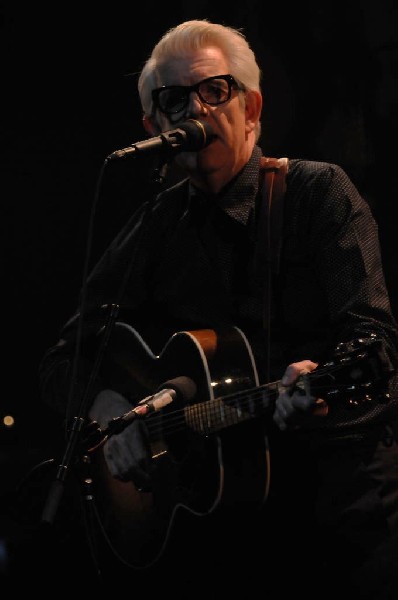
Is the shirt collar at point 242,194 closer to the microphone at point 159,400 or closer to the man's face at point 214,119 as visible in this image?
the man's face at point 214,119

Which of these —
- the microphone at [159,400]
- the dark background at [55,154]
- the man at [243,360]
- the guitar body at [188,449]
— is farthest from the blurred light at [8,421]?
the microphone at [159,400]

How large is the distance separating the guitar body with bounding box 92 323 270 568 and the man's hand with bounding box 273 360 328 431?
15 centimetres

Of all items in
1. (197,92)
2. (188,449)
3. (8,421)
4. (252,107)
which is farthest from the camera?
(8,421)

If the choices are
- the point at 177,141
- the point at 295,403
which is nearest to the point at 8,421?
the point at 177,141

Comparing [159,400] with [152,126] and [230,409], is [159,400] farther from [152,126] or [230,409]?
[152,126]

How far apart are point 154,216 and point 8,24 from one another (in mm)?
1641

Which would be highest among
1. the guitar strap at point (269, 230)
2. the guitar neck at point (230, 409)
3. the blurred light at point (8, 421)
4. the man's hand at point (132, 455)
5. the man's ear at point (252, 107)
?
the man's ear at point (252, 107)

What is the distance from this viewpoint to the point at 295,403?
1.92 metres

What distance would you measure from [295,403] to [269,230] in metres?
0.67

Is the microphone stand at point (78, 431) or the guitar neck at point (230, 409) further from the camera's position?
the guitar neck at point (230, 409)

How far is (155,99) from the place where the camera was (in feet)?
8.41

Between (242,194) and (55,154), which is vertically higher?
(55,154)

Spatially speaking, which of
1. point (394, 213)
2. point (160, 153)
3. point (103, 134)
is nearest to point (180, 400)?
point (160, 153)

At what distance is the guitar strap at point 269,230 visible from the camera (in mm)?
→ 2324
